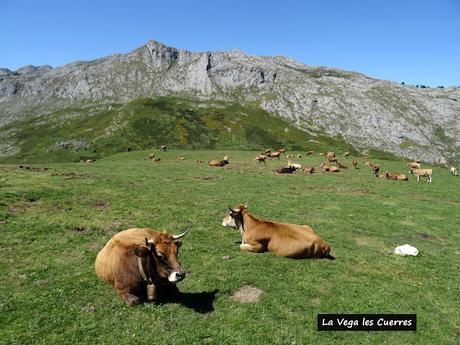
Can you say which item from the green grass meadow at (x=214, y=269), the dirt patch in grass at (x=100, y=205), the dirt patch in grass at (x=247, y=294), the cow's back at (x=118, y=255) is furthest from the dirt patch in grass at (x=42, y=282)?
the dirt patch in grass at (x=100, y=205)

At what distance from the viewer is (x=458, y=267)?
19109mm

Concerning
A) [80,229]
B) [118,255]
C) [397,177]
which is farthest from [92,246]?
[397,177]

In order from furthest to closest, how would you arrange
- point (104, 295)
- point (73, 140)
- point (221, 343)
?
point (73, 140) < point (104, 295) < point (221, 343)

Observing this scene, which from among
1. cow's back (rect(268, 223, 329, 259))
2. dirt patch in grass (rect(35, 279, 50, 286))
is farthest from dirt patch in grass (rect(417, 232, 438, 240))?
dirt patch in grass (rect(35, 279, 50, 286))

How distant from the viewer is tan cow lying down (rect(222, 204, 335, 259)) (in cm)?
1838

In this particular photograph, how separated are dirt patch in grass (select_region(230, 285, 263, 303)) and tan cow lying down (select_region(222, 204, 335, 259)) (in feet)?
13.3

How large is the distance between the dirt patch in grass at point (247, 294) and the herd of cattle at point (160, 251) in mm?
2360

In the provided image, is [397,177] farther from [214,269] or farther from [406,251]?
[214,269]

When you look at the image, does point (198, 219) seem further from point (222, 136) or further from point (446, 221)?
point (222, 136)

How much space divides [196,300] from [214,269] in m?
3.00

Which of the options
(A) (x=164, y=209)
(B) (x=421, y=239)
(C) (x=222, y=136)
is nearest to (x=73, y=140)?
(C) (x=222, y=136)

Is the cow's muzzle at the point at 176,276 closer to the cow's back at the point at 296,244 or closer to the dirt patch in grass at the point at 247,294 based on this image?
the dirt patch in grass at the point at 247,294

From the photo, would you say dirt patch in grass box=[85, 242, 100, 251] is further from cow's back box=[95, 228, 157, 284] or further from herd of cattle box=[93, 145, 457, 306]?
cow's back box=[95, 228, 157, 284]

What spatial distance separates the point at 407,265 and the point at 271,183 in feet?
80.8
